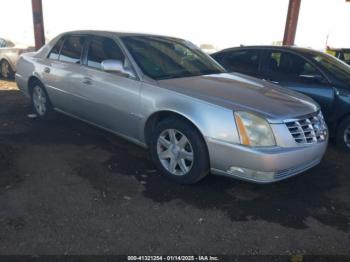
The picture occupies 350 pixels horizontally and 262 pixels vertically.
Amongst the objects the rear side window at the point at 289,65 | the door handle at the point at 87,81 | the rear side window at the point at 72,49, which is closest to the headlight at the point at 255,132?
the door handle at the point at 87,81

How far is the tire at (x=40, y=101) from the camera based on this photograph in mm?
5871

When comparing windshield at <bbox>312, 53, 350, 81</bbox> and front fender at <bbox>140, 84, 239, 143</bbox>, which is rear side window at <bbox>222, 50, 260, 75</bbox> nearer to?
windshield at <bbox>312, 53, 350, 81</bbox>

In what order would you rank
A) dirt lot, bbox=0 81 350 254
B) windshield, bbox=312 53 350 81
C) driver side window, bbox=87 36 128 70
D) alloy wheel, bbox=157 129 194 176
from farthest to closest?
windshield, bbox=312 53 350 81 < driver side window, bbox=87 36 128 70 < alloy wheel, bbox=157 129 194 176 < dirt lot, bbox=0 81 350 254

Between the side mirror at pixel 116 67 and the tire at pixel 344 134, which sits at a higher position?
the side mirror at pixel 116 67

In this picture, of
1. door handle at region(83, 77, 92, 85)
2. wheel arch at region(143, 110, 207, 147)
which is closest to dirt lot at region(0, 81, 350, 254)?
wheel arch at region(143, 110, 207, 147)

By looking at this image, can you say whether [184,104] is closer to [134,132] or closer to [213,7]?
[134,132]

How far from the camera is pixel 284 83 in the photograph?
18.9 ft

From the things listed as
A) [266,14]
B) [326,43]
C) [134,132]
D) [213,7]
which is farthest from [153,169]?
[326,43]

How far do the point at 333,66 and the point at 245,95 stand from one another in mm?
2525

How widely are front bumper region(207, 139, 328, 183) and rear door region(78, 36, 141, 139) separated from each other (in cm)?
115

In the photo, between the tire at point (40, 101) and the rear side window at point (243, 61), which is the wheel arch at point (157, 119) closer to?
the tire at point (40, 101)

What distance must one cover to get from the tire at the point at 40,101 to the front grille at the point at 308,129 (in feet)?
12.8

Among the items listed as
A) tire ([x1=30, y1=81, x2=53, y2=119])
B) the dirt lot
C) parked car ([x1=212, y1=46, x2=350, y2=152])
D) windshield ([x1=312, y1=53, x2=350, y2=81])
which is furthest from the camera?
tire ([x1=30, y1=81, x2=53, y2=119])

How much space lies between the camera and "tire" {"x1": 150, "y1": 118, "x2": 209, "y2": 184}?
367 centimetres
